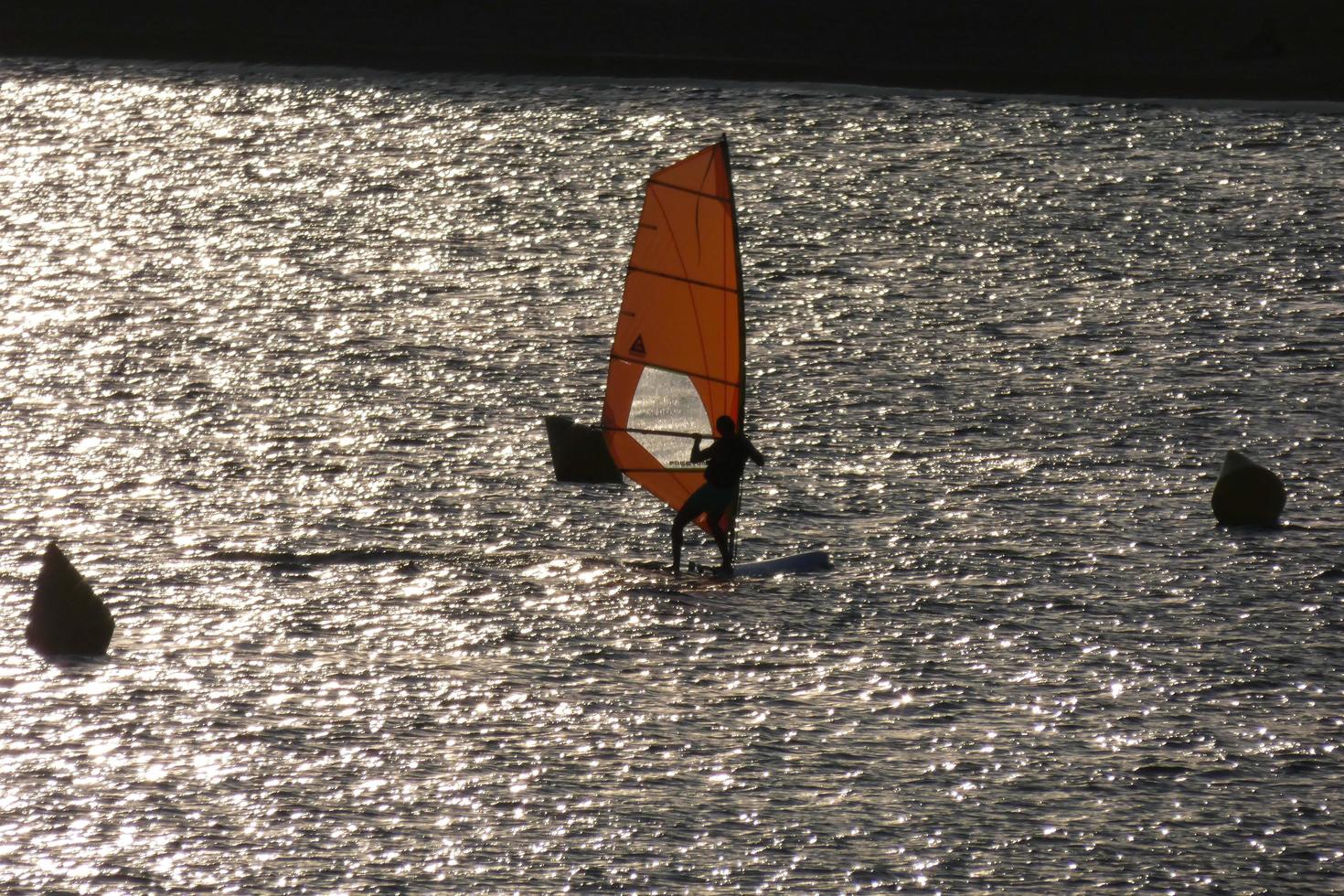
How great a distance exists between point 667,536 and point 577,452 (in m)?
1.94

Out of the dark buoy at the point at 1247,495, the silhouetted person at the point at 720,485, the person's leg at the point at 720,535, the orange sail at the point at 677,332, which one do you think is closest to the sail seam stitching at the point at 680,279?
the orange sail at the point at 677,332

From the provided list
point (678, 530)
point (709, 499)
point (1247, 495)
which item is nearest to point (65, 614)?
point (678, 530)

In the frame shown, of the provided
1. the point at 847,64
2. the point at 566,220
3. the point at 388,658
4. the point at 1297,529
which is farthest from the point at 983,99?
the point at 388,658

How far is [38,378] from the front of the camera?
26.6m

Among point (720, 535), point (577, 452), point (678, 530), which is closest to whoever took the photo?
point (678, 530)

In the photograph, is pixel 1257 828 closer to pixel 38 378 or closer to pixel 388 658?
pixel 388 658

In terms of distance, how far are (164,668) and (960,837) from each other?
6.87 meters

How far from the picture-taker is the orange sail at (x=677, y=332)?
21203mm

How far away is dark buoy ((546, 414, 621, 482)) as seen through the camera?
74.4 ft

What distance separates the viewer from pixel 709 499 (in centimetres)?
1959

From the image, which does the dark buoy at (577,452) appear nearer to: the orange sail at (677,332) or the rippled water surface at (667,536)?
the rippled water surface at (667,536)

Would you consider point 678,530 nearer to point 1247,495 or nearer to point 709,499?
point 709,499

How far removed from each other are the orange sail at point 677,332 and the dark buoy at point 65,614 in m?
5.91

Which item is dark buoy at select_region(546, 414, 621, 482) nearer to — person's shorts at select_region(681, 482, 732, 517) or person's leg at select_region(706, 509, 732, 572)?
person's leg at select_region(706, 509, 732, 572)
